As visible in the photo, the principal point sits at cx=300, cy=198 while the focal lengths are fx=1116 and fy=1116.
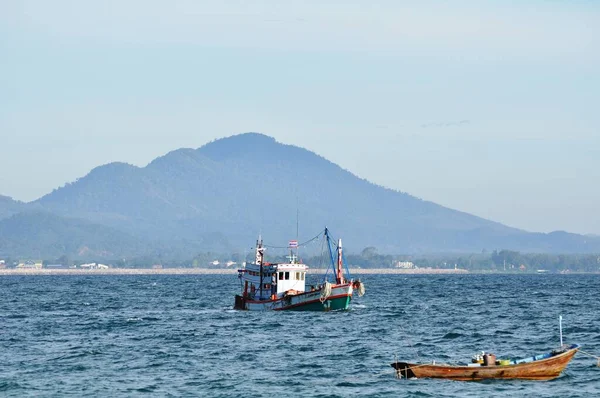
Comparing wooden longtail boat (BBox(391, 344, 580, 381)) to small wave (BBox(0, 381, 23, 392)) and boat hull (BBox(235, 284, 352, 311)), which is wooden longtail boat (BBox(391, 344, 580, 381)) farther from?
boat hull (BBox(235, 284, 352, 311))

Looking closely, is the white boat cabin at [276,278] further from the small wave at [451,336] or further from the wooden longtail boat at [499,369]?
the wooden longtail boat at [499,369]

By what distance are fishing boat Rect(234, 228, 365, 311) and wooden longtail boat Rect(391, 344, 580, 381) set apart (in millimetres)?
51578

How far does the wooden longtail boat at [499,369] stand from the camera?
64.5 metres

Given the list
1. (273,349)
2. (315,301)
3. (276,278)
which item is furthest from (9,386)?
(276,278)

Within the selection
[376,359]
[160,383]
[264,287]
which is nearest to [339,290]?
[264,287]

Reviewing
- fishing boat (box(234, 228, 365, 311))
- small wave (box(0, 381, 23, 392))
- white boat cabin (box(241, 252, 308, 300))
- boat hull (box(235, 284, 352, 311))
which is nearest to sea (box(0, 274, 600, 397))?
small wave (box(0, 381, 23, 392))

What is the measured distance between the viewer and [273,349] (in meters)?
84.8

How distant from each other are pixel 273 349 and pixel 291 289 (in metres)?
39.7

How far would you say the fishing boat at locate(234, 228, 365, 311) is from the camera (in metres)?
120

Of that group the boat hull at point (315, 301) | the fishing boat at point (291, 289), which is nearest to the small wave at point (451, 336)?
the fishing boat at point (291, 289)

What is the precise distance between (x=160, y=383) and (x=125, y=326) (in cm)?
4424

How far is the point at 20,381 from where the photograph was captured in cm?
6756

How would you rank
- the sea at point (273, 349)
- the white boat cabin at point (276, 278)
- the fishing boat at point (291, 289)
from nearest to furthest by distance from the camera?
1. the sea at point (273, 349)
2. the fishing boat at point (291, 289)
3. the white boat cabin at point (276, 278)

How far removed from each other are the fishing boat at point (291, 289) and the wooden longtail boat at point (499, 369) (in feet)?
169
